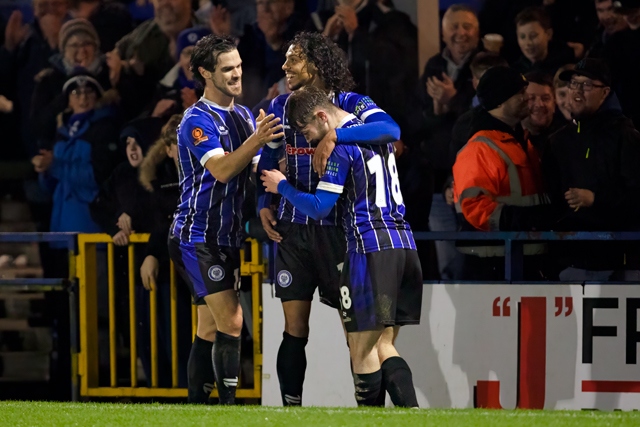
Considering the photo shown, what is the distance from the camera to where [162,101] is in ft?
24.2

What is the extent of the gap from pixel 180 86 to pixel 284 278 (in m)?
2.35

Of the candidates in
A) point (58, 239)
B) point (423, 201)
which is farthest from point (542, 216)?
point (58, 239)

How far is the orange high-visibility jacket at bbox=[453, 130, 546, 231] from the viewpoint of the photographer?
6.64 m

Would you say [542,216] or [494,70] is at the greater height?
[494,70]

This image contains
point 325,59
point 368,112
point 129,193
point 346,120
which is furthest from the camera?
point 129,193

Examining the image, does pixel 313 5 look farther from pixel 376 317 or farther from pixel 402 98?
pixel 376 317

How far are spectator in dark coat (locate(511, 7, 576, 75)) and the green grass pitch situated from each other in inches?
104

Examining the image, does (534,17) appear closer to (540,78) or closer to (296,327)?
(540,78)

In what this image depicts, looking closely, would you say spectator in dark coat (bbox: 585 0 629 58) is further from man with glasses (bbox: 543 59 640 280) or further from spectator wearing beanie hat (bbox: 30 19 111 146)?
spectator wearing beanie hat (bbox: 30 19 111 146)

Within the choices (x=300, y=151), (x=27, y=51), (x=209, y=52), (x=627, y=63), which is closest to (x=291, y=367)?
(x=300, y=151)

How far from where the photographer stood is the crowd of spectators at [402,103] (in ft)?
21.9

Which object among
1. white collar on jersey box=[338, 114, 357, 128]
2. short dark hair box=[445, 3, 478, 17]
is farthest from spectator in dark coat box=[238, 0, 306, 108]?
white collar on jersey box=[338, 114, 357, 128]

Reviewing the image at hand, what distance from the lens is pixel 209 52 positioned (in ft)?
18.7

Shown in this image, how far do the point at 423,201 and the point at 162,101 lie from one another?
1.91 meters
